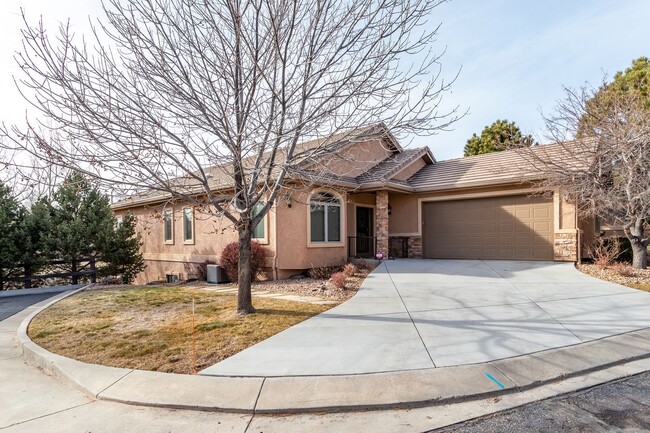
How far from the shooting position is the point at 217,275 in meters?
12.7

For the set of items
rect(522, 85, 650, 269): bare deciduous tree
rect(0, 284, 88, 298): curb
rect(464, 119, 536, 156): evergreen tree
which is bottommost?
rect(0, 284, 88, 298): curb

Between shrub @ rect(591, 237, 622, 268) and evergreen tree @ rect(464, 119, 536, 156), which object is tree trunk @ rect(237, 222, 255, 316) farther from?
evergreen tree @ rect(464, 119, 536, 156)

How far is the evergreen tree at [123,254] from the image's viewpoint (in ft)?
47.4

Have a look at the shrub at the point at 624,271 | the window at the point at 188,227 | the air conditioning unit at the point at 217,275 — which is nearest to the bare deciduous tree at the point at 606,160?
the shrub at the point at 624,271

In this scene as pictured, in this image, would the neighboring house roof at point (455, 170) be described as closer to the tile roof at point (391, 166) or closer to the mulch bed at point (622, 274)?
the tile roof at point (391, 166)

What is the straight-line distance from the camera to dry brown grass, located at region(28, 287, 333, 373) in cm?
497

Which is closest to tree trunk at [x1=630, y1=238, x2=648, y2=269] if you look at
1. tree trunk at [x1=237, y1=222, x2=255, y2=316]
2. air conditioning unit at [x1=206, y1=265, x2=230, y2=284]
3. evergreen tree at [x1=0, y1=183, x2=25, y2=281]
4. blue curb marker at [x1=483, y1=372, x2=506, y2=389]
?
blue curb marker at [x1=483, y1=372, x2=506, y2=389]

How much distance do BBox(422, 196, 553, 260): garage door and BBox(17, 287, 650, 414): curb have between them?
940 cm

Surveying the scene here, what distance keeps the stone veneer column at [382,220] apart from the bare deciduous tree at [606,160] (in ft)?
17.5

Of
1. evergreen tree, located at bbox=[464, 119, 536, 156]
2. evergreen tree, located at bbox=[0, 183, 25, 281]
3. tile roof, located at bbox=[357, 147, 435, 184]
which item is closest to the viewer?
evergreen tree, located at bbox=[0, 183, 25, 281]

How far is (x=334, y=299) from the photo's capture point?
8.48 meters

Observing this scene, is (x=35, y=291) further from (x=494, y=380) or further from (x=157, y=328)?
(x=494, y=380)

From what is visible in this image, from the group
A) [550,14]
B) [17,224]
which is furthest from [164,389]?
[17,224]

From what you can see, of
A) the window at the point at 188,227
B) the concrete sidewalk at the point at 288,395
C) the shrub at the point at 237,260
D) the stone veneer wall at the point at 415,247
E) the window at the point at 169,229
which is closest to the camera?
the concrete sidewalk at the point at 288,395
